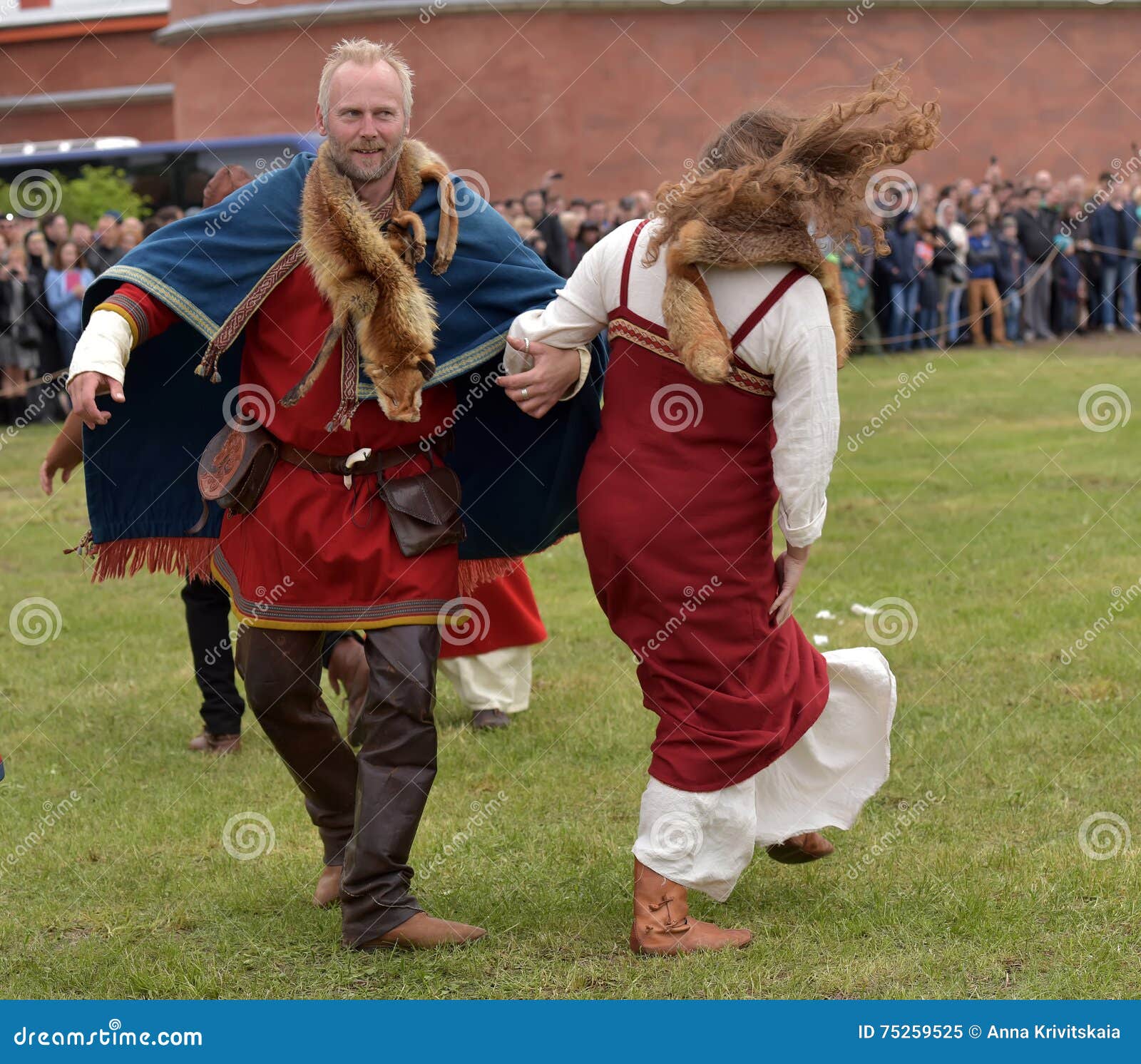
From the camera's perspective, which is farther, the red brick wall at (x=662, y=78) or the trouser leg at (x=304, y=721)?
the red brick wall at (x=662, y=78)

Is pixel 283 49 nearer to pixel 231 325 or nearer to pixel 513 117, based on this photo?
pixel 513 117

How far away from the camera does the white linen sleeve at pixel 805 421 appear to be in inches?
160

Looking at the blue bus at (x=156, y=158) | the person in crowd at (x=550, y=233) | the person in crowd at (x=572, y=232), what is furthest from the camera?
the blue bus at (x=156, y=158)

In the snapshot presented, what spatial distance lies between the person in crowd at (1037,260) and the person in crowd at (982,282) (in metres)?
0.56

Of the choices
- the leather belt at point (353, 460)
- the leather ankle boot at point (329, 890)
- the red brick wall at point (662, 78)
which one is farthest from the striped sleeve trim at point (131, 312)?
the red brick wall at point (662, 78)

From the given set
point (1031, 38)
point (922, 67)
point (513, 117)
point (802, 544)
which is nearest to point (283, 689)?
point (802, 544)

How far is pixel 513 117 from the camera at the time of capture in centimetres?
2697

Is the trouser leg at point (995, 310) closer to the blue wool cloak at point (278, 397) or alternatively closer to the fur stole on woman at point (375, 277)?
the blue wool cloak at point (278, 397)

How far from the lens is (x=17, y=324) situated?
1625 centimetres

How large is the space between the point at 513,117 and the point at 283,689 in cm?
2361

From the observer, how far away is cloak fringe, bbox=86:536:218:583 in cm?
505

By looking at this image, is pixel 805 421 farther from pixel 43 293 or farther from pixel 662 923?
pixel 43 293

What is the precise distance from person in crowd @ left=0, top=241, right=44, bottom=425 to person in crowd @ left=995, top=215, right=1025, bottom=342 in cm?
1286

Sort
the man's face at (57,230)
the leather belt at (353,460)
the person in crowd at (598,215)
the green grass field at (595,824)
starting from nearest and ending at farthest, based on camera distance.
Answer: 1. the green grass field at (595,824)
2. the leather belt at (353,460)
3. the man's face at (57,230)
4. the person in crowd at (598,215)
